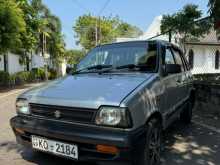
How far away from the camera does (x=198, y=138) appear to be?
20.4 feet

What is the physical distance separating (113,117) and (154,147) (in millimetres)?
999

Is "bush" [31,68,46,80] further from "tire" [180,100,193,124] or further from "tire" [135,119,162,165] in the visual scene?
"tire" [135,119,162,165]

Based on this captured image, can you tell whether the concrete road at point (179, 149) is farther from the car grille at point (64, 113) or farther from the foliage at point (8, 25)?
the foliage at point (8, 25)

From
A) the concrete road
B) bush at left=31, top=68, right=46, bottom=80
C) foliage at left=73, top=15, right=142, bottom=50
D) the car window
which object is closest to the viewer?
the concrete road

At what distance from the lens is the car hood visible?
3.69 m

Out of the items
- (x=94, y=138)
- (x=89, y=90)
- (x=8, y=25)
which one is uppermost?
(x=8, y=25)

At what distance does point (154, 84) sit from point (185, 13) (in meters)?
13.9

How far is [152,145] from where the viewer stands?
419 cm

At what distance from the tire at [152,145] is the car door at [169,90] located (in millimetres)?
502

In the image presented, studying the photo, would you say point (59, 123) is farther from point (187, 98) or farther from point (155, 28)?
point (155, 28)

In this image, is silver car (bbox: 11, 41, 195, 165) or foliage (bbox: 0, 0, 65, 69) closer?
silver car (bbox: 11, 41, 195, 165)

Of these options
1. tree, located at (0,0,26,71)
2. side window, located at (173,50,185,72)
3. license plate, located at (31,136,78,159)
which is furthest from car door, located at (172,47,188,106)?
tree, located at (0,0,26,71)

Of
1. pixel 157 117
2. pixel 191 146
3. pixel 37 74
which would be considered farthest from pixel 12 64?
pixel 157 117

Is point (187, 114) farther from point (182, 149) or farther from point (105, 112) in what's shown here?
point (105, 112)
